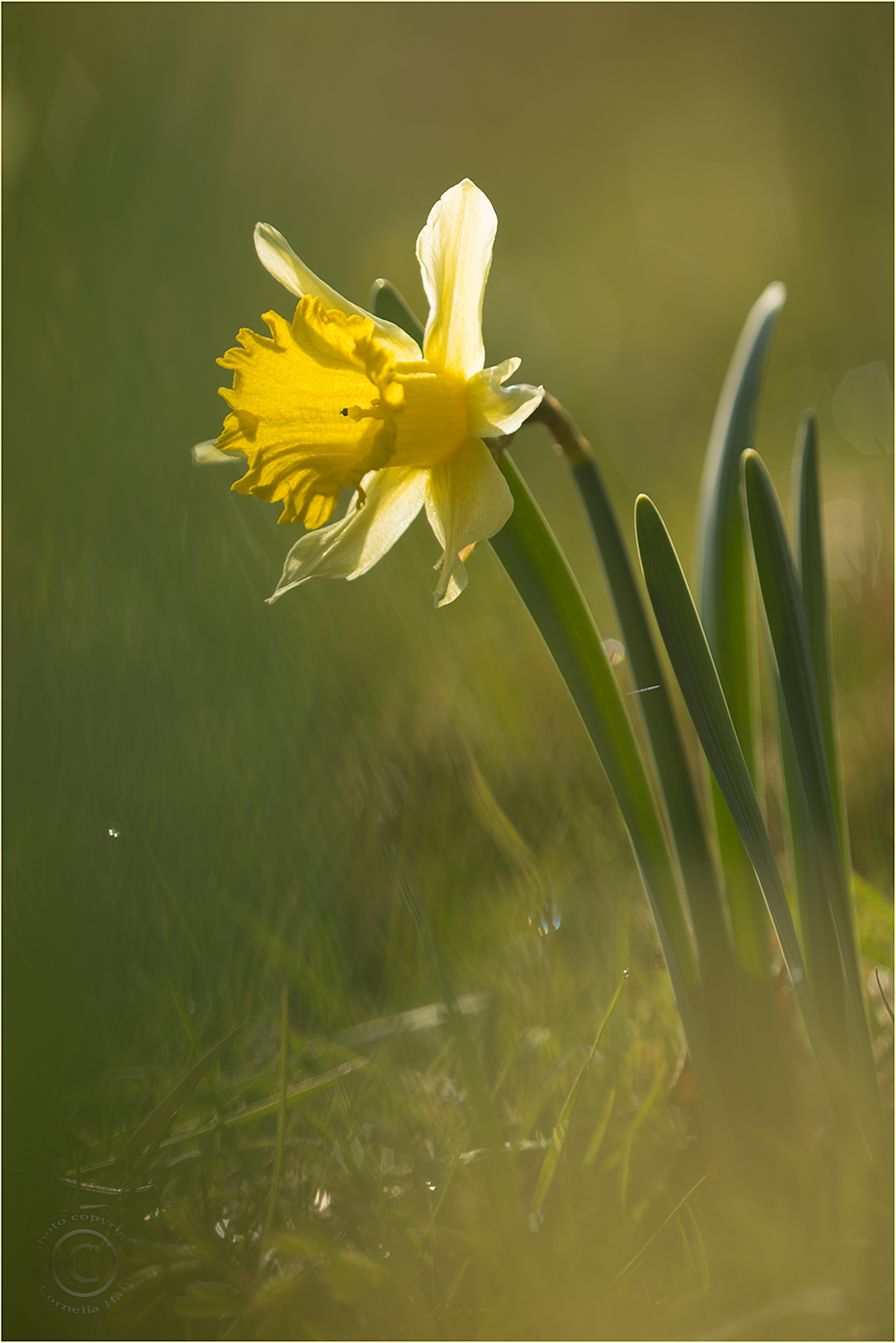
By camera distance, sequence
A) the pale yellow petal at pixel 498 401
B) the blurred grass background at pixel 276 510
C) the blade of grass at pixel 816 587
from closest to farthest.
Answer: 1. the pale yellow petal at pixel 498 401
2. the blade of grass at pixel 816 587
3. the blurred grass background at pixel 276 510

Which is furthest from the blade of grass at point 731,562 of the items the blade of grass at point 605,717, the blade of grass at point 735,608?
the blade of grass at point 605,717

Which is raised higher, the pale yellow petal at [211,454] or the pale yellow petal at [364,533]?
the pale yellow petal at [211,454]

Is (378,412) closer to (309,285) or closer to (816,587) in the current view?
(309,285)

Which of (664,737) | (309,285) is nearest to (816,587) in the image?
(664,737)

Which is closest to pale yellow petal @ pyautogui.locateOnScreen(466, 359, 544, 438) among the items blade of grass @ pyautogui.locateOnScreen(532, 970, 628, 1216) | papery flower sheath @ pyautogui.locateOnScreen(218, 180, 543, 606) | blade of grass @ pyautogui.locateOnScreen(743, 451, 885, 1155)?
papery flower sheath @ pyautogui.locateOnScreen(218, 180, 543, 606)

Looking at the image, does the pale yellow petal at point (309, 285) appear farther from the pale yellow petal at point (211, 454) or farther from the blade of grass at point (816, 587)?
the blade of grass at point (816, 587)

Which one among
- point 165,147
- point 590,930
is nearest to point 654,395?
point 165,147

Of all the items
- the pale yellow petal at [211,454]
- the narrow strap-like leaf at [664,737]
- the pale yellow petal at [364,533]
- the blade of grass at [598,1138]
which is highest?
the pale yellow petal at [211,454]
